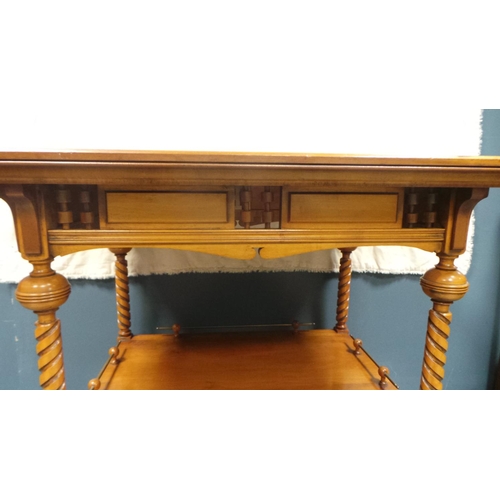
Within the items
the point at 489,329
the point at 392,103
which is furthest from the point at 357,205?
the point at 489,329

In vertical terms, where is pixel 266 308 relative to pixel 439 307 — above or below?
below

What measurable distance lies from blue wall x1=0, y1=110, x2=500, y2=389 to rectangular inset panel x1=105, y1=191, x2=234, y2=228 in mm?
653

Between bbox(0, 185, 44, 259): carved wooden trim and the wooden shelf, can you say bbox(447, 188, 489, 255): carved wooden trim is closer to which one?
the wooden shelf

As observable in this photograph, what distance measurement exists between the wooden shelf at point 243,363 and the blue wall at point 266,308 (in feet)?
0.35

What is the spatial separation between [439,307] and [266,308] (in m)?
0.68

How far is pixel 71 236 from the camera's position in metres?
0.66

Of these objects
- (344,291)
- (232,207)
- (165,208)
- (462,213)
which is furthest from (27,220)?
(344,291)

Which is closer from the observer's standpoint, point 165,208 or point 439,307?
point 165,208

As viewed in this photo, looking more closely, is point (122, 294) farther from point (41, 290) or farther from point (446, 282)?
point (446, 282)

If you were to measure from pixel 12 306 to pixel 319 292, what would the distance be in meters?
1.18

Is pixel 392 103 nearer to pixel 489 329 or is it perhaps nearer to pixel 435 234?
pixel 435 234

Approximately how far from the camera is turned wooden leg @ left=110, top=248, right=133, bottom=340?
1122 millimetres

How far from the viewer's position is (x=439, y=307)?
0.79 metres

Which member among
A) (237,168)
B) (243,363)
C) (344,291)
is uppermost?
(237,168)
